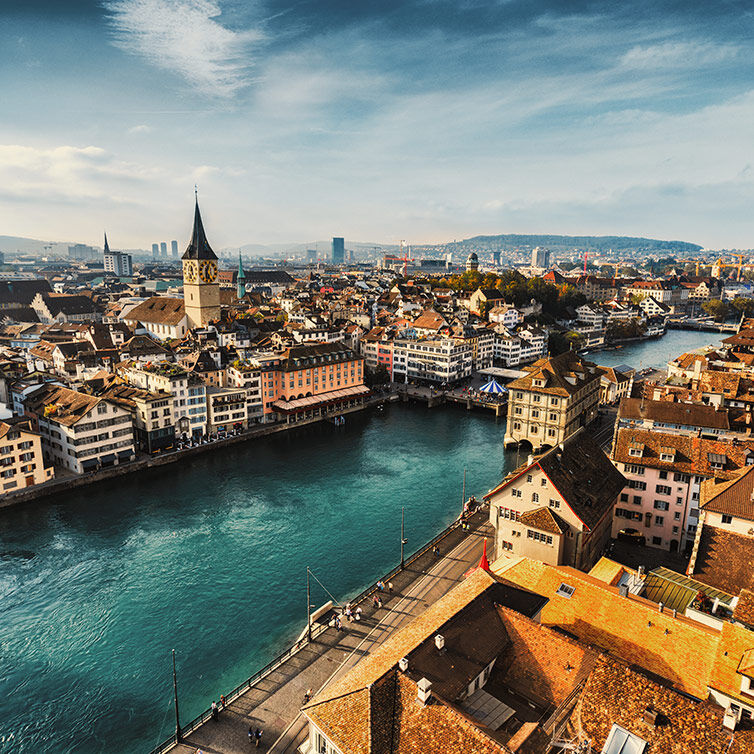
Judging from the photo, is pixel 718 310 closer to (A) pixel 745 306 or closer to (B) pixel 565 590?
(A) pixel 745 306

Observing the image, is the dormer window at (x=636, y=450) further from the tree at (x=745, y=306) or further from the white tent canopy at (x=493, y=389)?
the tree at (x=745, y=306)

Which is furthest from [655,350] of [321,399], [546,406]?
[321,399]

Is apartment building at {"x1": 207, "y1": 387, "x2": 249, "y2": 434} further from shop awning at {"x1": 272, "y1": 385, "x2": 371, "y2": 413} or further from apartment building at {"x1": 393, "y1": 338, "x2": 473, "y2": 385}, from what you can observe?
apartment building at {"x1": 393, "y1": 338, "x2": 473, "y2": 385}

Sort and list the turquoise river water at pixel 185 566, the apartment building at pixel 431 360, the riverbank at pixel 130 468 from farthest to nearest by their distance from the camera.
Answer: the apartment building at pixel 431 360 < the riverbank at pixel 130 468 < the turquoise river water at pixel 185 566

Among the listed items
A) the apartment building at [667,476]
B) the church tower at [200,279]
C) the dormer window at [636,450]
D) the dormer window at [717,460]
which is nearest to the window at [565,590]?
the apartment building at [667,476]

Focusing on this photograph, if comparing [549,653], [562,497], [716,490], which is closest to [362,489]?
[562,497]
